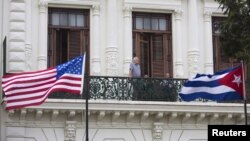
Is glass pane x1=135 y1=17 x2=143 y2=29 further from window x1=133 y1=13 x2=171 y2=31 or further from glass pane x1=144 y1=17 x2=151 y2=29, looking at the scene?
glass pane x1=144 y1=17 x2=151 y2=29

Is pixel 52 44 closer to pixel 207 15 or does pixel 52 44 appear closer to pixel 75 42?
pixel 75 42

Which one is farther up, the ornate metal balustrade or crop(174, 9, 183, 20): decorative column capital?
crop(174, 9, 183, 20): decorative column capital

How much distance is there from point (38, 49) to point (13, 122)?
2.75m

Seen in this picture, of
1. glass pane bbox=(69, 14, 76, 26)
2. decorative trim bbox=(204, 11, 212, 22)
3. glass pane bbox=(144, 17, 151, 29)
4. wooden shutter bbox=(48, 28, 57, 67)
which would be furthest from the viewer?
decorative trim bbox=(204, 11, 212, 22)

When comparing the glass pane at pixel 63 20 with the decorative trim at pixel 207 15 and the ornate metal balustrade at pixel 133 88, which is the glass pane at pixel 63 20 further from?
the decorative trim at pixel 207 15

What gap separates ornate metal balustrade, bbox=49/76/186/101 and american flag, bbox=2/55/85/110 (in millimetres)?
3192

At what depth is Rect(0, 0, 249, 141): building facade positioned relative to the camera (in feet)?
78.2

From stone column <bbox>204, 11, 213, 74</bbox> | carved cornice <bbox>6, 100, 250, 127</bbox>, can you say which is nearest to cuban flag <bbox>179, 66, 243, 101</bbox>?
carved cornice <bbox>6, 100, 250, 127</bbox>

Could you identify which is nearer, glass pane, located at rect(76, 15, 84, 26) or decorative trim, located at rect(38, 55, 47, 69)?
decorative trim, located at rect(38, 55, 47, 69)

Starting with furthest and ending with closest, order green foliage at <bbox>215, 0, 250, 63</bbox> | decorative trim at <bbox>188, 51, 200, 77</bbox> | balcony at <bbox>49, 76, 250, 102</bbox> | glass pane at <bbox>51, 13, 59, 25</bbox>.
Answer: decorative trim at <bbox>188, 51, 200, 77</bbox>
glass pane at <bbox>51, 13, 59, 25</bbox>
balcony at <bbox>49, 76, 250, 102</bbox>
green foliage at <bbox>215, 0, 250, 63</bbox>

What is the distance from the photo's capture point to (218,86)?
846 inches

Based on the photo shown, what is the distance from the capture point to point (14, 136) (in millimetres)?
23562

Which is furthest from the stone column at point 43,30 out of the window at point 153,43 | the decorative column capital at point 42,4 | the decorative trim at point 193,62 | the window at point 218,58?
the window at point 218,58

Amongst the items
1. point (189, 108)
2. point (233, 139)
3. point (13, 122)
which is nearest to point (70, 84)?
point (13, 122)
